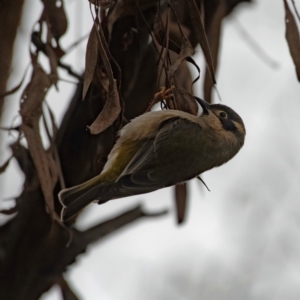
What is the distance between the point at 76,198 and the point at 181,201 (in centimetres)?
84

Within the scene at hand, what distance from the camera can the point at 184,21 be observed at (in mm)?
3924

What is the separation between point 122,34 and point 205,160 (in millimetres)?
933

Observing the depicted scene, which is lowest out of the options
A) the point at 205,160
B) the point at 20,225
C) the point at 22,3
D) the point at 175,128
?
the point at 20,225

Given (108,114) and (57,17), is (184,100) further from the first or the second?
(57,17)

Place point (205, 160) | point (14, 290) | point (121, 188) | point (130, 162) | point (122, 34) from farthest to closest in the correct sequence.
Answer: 1. point (14, 290)
2. point (122, 34)
3. point (205, 160)
4. point (130, 162)
5. point (121, 188)

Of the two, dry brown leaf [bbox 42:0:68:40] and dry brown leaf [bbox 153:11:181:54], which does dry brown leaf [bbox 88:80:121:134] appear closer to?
dry brown leaf [bbox 153:11:181:54]

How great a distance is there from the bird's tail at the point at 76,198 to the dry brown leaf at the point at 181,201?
2.22ft

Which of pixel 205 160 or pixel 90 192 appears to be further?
pixel 205 160

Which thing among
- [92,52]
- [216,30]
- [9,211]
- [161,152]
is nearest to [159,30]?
[92,52]

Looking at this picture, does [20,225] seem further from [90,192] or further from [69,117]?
[90,192]

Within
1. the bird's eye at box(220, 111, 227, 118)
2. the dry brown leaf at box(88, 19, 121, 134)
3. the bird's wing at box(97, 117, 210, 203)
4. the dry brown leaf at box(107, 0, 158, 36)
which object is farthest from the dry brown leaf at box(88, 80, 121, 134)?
the bird's eye at box(220, 111, 227, 118)

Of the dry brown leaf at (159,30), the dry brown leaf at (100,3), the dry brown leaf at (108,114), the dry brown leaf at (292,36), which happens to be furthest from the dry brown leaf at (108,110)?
the dry brown leaf at (292,36)

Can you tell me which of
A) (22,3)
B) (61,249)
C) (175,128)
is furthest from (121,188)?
(22,3)

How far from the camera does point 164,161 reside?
323 centimetres
